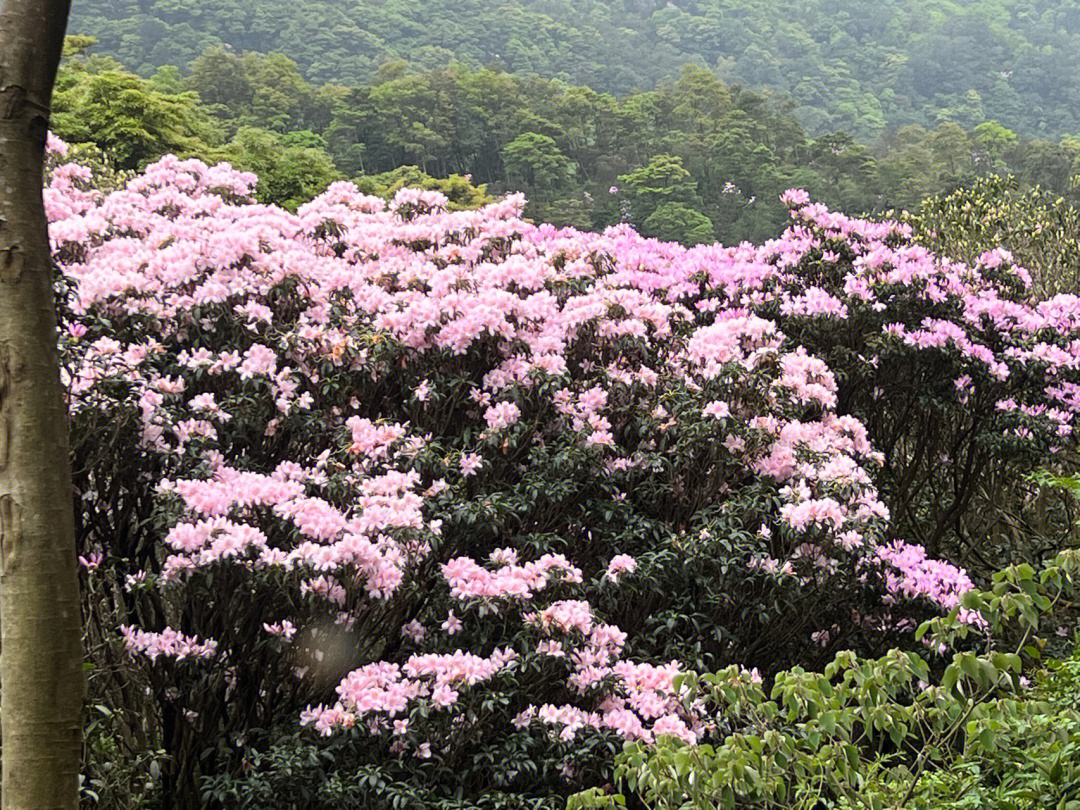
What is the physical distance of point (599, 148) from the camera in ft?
168

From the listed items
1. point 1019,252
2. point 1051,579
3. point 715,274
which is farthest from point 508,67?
point 1051,579

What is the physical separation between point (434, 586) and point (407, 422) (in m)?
0.82

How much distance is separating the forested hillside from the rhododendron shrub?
52430 mm

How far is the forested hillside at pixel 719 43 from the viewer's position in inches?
2349

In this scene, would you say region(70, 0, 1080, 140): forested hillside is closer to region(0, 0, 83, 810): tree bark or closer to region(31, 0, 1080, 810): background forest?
region(31, 0, 1080, 810): background forest

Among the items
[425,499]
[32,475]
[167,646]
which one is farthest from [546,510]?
[32,475]

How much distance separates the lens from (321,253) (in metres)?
5.46

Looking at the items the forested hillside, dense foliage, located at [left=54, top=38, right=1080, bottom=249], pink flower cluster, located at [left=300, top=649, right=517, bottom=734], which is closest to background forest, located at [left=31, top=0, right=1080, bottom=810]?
pink flower cluster, located at [left=300, top=649, right=517, bottom=734]

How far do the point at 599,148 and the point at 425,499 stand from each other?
48.9 metres

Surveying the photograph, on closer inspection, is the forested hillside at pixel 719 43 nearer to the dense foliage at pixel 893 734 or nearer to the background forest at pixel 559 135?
the background forest at pixel 559 135

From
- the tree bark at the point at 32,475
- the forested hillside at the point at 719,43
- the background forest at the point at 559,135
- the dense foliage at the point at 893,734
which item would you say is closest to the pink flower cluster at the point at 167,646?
the dense foliage at the point at 893,734

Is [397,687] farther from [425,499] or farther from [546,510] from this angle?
[546,510]

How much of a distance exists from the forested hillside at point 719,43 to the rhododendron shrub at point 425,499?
52430 millimetres

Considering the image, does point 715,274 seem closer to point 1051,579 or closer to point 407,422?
point 407,422
